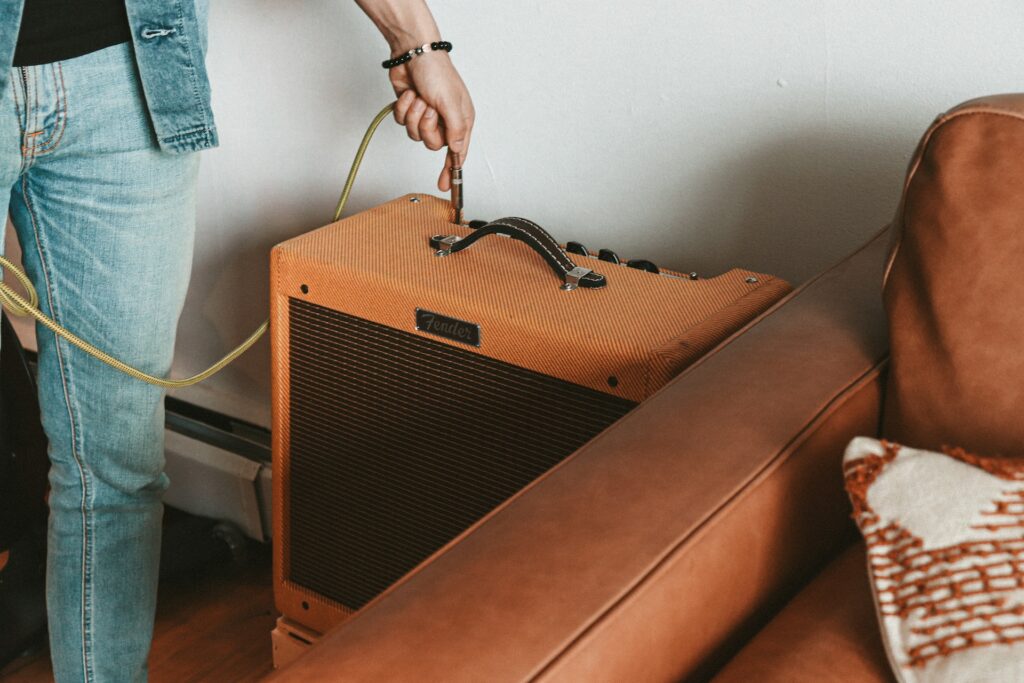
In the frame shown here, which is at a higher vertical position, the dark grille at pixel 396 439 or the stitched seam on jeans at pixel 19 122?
the stitched seam on jeans at pixel 19 122

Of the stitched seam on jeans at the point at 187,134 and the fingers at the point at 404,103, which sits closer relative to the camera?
the stitched seam on jeans at the point at 187,134

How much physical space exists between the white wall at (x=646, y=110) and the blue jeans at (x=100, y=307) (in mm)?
442

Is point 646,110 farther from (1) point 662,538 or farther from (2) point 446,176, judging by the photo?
(1) point 662,538

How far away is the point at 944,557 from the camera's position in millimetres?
589

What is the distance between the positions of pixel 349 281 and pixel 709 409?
52 cm

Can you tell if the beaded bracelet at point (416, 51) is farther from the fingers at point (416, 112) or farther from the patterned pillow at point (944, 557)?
the patterned pillow at point (944, 557)

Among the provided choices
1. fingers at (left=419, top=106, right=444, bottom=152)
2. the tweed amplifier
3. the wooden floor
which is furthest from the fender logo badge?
the wooden floor

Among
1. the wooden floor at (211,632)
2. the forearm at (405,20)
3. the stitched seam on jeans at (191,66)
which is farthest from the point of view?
the wooden floor at (211,632)

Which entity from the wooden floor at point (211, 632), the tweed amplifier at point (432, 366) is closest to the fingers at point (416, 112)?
the tweed amplifier at point (432, 366)

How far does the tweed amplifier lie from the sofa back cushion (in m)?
0.23

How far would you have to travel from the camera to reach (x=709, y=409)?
73 centimetres

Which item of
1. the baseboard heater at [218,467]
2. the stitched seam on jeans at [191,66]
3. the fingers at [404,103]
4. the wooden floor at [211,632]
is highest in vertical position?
the stitched seam on jeans at [191,66]

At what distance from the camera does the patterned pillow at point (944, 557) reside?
559mm

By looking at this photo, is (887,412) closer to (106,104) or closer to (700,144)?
(700,144)
